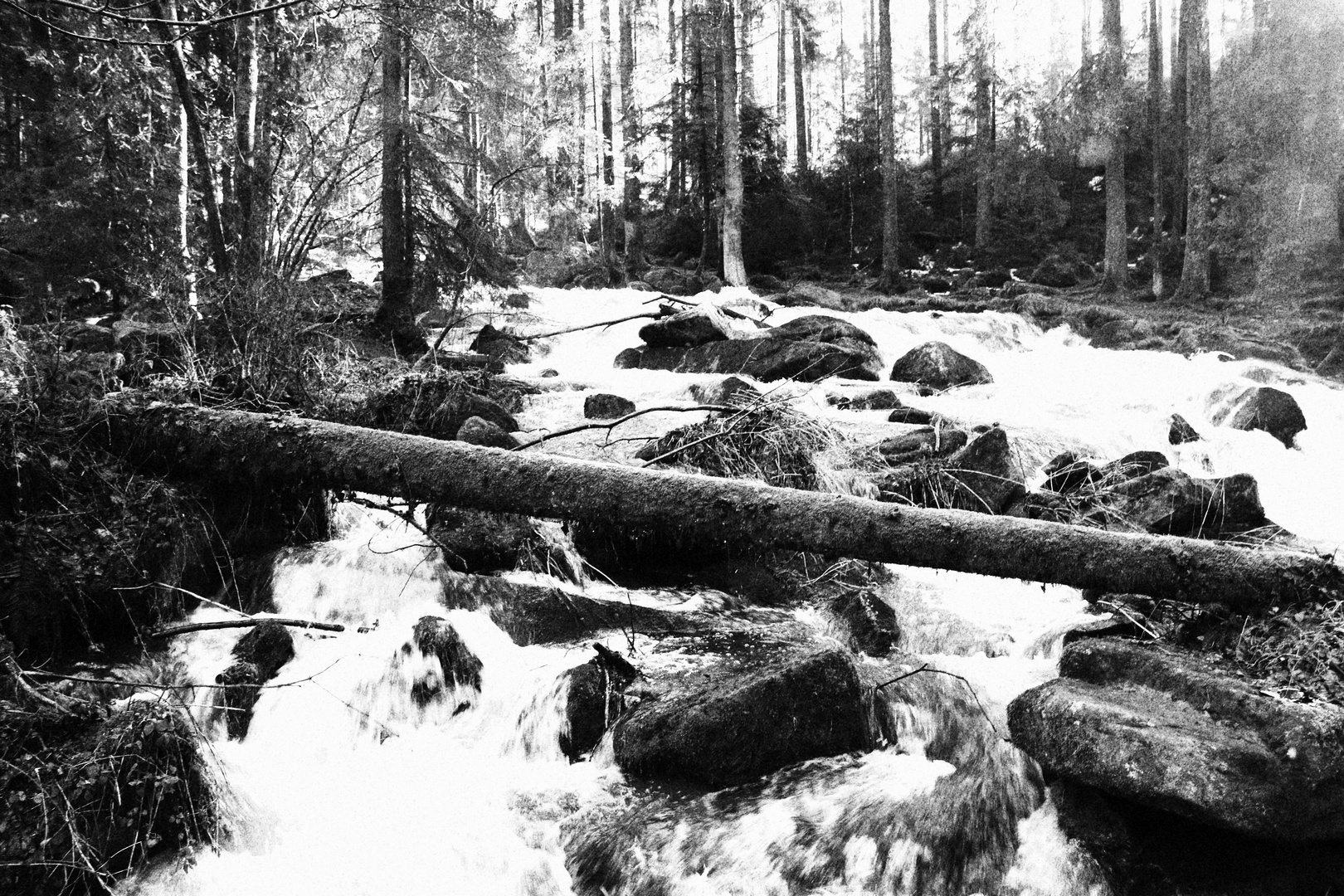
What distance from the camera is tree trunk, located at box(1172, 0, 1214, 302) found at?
20.5m

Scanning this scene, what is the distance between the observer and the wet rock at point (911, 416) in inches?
386

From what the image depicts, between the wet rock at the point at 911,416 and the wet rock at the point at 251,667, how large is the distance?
6775 mm

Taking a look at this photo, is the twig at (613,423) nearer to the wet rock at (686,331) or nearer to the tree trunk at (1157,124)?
the wet rock at (686,331)

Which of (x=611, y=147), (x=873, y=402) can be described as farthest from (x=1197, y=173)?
(x=611, y=147)

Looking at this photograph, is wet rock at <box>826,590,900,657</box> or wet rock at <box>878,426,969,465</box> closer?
wet rock at <box>826,590,900,657</box>

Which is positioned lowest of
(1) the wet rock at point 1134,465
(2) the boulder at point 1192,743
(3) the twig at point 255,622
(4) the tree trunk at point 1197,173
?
(2) the boulder at point 1192,743

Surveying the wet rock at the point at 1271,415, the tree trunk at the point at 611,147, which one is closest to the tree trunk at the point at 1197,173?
the wet rock at the point at 1271,415

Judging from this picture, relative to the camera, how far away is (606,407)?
32.4ft

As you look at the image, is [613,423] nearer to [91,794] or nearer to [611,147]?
[91,794]

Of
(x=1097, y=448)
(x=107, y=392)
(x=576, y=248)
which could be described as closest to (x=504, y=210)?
(x=576, y=248)

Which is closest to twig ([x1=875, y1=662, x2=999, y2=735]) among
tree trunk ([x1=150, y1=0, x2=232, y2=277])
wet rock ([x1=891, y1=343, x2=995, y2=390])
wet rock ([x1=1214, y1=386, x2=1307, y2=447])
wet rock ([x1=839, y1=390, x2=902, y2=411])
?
wet rock ([x1=839, y1=390, x2=902, y2=411])

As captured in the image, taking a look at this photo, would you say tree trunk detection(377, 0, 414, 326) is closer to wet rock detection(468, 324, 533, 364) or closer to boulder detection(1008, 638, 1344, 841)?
wet rock detection(468, 324, 533, 364)

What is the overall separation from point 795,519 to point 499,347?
37.8ft

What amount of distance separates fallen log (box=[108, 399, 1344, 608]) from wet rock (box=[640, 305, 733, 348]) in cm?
1048
